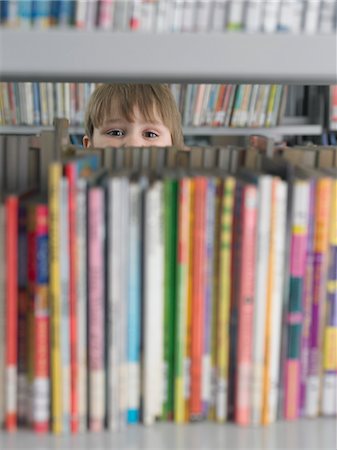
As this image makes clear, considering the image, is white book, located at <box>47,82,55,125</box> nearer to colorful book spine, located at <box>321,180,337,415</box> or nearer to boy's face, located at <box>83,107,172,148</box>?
boy's face, located at <box>83,107,172,148</box>

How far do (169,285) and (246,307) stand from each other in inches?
3.3

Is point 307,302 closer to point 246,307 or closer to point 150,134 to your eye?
point 246,307

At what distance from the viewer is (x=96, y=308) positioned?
73 centimetres

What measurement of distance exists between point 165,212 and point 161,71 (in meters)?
0.16

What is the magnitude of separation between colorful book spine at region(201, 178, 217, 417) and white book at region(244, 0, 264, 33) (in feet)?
0.51

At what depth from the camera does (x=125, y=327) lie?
2.44ft

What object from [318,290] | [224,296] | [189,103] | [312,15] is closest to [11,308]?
[224,296]

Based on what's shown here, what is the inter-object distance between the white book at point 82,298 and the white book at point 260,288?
18 cm

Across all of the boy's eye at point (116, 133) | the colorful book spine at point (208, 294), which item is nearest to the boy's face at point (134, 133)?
the boy's eye at point (116, 133)

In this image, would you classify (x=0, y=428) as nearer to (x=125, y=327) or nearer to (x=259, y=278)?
(x=125, y=327)

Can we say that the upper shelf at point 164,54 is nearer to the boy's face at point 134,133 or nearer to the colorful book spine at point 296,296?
the colorful book spine at point 296,296

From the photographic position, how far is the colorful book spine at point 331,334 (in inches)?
30.0

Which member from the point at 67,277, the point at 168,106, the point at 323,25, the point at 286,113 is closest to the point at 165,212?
the point at 67,277

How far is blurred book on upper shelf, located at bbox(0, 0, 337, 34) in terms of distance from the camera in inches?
27.9
